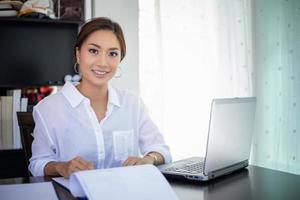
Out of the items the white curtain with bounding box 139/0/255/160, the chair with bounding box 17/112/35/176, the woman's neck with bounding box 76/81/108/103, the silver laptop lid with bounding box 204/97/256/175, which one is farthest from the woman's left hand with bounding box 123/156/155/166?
the white curtain with bounding box 139/0/255/160

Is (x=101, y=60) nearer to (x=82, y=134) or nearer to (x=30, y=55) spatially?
(x=82, y=134)

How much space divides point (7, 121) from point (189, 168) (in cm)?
135

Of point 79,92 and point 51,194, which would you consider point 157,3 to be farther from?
point 51,194

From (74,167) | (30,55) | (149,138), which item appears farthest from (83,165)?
(30,55)

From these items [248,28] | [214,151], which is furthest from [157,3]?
[214,151]

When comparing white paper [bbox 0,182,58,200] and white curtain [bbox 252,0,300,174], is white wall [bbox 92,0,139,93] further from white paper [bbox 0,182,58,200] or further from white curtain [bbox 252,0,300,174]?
white paper [bbox 0,182,58,200]

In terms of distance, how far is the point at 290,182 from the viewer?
42.4 inches

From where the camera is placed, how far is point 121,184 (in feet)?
2.60

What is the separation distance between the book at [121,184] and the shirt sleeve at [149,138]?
0.54 m

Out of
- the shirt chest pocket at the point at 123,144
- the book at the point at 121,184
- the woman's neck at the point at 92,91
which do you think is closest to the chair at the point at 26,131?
the woman's neck at the point at 92,91

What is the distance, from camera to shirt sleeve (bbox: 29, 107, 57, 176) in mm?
1273

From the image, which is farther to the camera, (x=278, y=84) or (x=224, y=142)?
(x=278, y=84)

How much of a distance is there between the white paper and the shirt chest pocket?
51cm

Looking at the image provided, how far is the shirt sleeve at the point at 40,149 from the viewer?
1.27 metres
